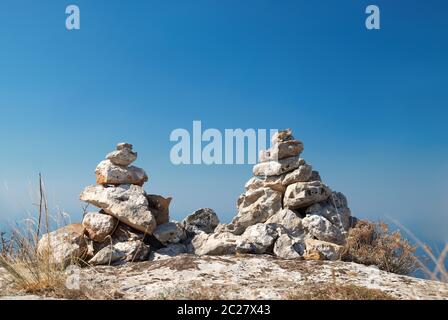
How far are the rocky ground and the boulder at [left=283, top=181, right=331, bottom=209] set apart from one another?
272 cm

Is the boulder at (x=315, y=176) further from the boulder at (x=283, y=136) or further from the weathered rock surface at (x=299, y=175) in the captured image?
the boulder at (x=283, y=136)

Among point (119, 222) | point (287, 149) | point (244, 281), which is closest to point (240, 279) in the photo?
point (244, 281)

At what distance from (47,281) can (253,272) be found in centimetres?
353

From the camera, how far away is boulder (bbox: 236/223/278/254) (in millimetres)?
9367

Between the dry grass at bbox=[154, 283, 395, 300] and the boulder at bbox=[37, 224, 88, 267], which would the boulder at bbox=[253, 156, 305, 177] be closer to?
the boulder at bbox=[37, 224, 88, 267]

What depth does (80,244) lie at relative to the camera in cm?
989

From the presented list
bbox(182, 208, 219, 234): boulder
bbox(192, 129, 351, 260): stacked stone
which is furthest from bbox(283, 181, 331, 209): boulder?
bbox(182, 208, 219, 234): boulder

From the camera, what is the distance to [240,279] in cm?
682

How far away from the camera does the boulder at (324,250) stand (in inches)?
361

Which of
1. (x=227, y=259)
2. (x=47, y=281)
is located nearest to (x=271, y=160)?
(x=227, y=259)

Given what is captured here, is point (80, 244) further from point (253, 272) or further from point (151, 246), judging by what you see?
point (253, 272)

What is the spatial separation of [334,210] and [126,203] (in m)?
5.78

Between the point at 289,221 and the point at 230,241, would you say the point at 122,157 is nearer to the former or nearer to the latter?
the point at 230,241

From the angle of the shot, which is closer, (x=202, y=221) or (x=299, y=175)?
(x=299, y=175)
